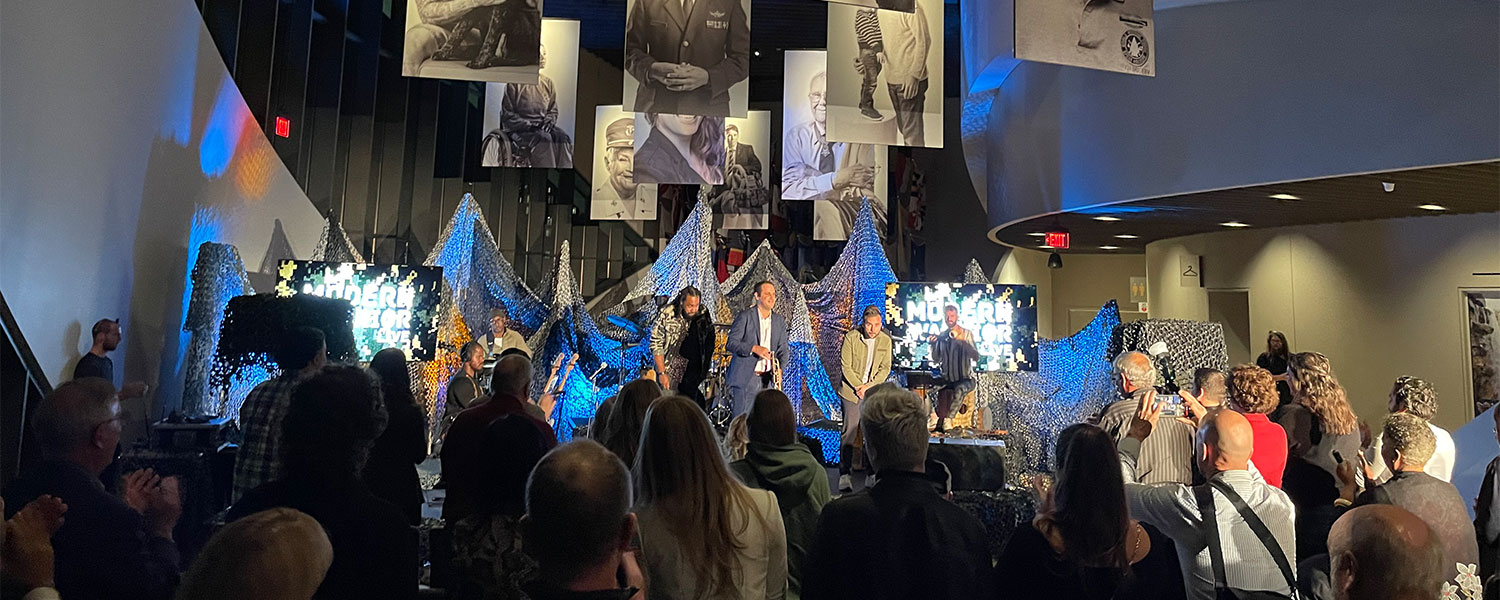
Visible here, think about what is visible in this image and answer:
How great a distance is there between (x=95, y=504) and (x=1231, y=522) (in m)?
3.33

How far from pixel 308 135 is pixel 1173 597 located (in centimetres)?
1131

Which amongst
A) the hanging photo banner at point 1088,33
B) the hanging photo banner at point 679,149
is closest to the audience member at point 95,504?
the hanging photo banner at point 1088,33

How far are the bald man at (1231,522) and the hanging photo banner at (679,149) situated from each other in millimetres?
7650

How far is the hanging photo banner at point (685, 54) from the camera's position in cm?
764

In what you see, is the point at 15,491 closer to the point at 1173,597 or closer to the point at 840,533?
the point at 840,533

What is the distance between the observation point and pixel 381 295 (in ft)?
25.7

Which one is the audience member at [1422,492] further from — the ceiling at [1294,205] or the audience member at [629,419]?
the ceiling at [1294,205]

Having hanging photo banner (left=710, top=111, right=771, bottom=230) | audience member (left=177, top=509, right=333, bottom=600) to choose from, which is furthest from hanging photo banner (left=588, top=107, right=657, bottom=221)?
audience member (left=177, top=509, right=333, bottom=600)

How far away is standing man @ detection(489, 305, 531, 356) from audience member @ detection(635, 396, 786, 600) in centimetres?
719

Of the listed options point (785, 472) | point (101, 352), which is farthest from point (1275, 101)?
point (101, 352)

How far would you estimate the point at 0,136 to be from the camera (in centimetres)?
417

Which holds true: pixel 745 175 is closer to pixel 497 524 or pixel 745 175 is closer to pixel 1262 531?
pixel 1262 531

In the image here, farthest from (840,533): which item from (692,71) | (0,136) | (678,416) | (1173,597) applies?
(692,71)

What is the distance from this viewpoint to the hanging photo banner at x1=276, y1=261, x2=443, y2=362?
7629 mm
